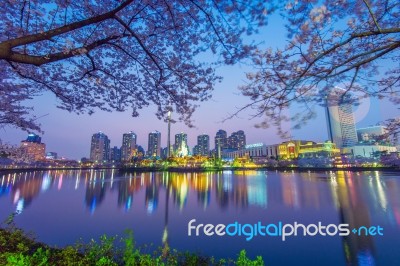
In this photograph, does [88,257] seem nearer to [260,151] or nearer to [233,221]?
[233,221]

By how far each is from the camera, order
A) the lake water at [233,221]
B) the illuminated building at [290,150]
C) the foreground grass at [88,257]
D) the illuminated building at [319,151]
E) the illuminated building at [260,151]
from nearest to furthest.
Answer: the foreground grass at [88,257] → the lake water at [233,221] → the illuminated building at [319,151] → the illuminated building at [290,150] → the illuminated building at [260,151]

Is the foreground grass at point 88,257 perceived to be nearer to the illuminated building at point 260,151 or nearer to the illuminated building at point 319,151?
the illuminated building at point 319,151

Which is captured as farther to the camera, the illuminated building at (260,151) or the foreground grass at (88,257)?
the illuminated building at (260,151)

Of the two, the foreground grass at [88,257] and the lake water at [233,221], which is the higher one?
the foreground grass at [88,257]

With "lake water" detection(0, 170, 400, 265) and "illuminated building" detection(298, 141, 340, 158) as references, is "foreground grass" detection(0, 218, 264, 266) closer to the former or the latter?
"lake water" detection(0, 170, 400, 265)

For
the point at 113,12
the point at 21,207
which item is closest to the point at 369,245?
the point at 113,12

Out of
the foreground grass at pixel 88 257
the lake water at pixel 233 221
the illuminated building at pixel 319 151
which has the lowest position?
the lake water at pixel 233 221

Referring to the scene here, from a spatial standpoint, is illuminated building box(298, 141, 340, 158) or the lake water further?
illuminated building box(298, 141, 340, 158)

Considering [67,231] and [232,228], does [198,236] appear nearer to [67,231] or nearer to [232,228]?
[232,228]

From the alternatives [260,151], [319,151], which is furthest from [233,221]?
[260,151]

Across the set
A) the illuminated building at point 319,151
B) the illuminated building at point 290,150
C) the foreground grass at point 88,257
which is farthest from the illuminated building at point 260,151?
the foreground grass at point 88,257

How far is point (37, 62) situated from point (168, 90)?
3.47 meters

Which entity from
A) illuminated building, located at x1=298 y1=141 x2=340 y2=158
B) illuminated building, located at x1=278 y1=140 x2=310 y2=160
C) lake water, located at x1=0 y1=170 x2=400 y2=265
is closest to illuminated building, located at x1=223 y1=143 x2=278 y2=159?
illuminated building, located at x1=278 y1=140 x2=310 y2=160

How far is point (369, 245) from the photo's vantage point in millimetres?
9688
